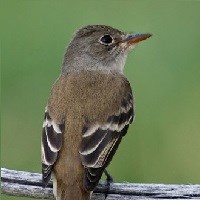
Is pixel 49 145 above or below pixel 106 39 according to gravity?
below

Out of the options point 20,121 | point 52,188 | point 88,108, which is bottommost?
point 20,121

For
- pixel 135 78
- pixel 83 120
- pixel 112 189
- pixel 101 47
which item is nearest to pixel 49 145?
pixel 83 120

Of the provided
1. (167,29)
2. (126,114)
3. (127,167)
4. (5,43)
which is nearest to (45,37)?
(5,43)

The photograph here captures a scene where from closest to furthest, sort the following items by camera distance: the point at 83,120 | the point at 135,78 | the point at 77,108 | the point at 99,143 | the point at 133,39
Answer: the point at 99,143 → the point at 83,120 → the point at 77,108 → the point at 133,39 → the point at 135,78

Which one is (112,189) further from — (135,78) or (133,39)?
(135,78)

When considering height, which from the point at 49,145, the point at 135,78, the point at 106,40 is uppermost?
the point at 106,40

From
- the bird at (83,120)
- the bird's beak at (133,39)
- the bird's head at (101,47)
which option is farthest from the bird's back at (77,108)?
the bird's beak at (133,39)

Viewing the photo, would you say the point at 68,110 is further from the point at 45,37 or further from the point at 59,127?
the point at 45,37
